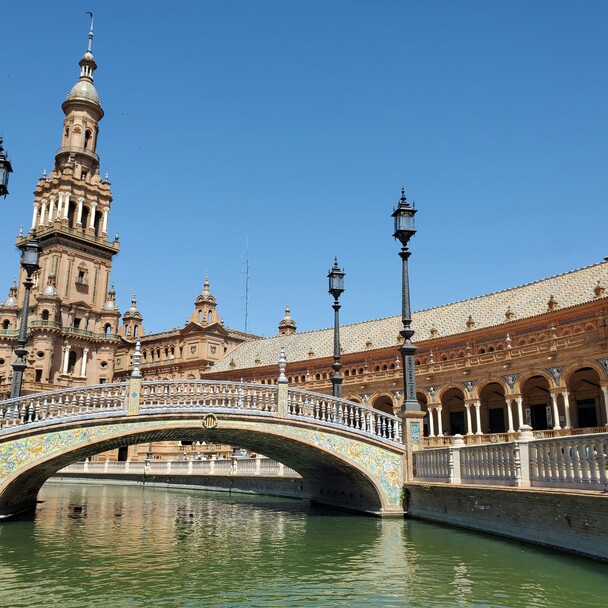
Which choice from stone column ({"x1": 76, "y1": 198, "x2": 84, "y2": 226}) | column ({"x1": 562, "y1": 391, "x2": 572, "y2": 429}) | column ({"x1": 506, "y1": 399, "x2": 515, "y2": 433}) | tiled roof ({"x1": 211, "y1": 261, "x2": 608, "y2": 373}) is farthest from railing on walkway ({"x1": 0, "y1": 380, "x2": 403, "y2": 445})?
stone column ({"x1": 76, "y1": 198, "x2": 84, "y2": 226})

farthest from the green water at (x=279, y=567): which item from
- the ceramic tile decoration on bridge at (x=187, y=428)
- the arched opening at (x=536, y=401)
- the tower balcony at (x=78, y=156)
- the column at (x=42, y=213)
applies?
the tower balcony at (x=78, y=156)

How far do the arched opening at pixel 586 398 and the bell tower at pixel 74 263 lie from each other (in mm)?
46093

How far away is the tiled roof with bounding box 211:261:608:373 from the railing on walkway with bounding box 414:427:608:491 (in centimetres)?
2199

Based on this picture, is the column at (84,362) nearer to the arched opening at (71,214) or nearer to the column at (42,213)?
Answer: the arched opening at (71,214)

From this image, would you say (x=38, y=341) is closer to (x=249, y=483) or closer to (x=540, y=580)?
(x=249, y=483)

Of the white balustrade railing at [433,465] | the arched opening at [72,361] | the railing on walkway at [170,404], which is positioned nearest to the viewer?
the railing on walkway at [170,404]

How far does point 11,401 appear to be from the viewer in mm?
16484

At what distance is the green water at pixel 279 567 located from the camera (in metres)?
9.29

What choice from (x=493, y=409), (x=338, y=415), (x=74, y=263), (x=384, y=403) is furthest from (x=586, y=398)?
(x=74, y=263)

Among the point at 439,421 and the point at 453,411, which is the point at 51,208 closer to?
the point at 453,411

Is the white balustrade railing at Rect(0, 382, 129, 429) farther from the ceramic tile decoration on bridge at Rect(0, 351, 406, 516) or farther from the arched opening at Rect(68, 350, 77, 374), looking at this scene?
the arched opening at Rect(68, 350, 77, 374)

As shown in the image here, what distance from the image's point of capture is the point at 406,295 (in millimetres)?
18891

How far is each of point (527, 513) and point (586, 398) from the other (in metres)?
25.2

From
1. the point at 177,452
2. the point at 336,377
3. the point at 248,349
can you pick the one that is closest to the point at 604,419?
the point at 336,377
